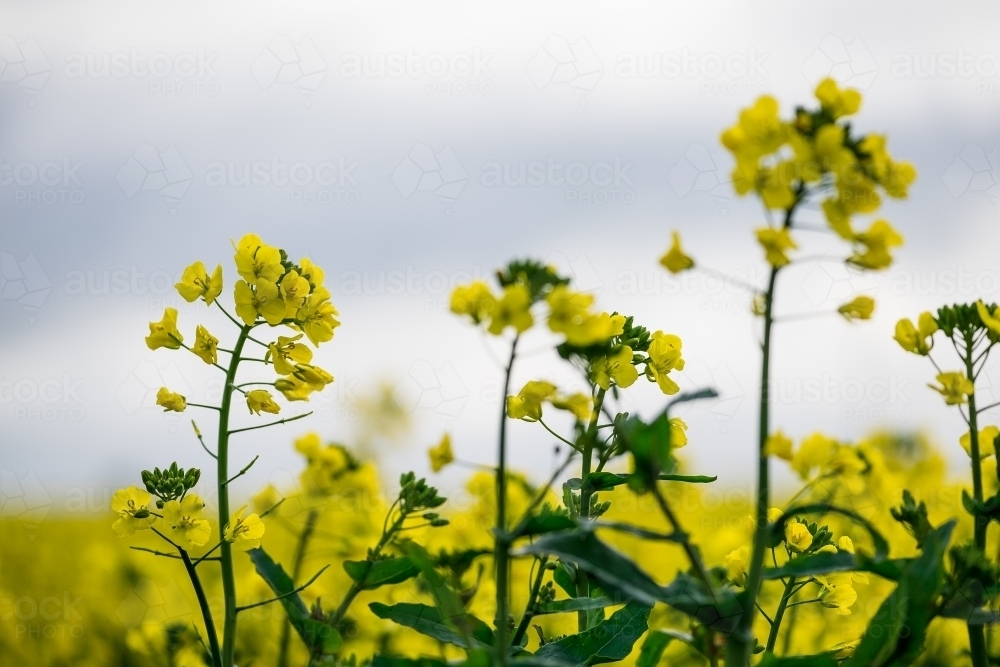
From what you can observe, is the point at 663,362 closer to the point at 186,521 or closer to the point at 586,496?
the point at 586,496

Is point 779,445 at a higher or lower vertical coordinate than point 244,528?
higher

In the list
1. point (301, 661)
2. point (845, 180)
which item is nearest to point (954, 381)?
point (845, 180)

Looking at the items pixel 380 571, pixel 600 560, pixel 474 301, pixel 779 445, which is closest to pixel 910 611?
pixel 779 445

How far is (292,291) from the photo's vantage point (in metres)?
2.09


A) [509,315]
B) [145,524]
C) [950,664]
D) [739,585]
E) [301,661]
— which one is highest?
[509,315]

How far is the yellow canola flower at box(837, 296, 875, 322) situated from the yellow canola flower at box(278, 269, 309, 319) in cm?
125

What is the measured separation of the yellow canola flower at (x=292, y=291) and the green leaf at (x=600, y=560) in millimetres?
1054

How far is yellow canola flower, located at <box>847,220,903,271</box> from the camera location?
54.9 inches

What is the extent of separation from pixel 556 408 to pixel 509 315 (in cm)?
22

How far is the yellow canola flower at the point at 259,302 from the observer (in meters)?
2.02

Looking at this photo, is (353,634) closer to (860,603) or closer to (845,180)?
(860,603)

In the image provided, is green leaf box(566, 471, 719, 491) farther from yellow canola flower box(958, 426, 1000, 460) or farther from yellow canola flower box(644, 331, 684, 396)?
yellow canola flower box(958, 426, 1000, 460)

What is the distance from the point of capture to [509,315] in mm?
1380

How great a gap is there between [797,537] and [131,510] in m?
1.66
